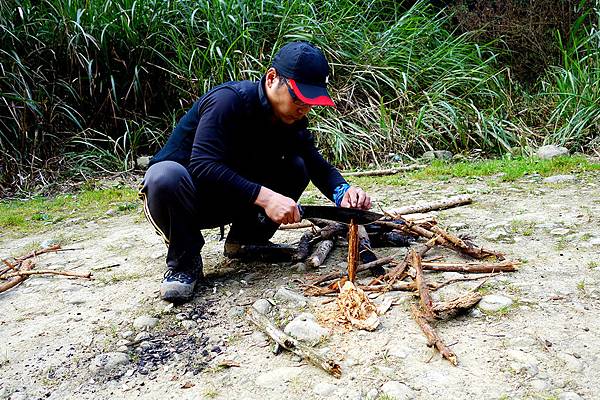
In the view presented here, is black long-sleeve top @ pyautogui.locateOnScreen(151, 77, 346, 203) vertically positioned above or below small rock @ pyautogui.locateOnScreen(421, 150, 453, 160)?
above

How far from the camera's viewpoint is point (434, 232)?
2.79 m

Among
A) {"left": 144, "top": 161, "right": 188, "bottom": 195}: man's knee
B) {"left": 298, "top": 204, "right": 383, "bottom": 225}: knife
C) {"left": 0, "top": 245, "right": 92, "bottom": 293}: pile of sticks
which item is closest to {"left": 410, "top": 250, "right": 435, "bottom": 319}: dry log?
{"left": 298, "top": 204, "right": 383, "bottom": 225}: knife

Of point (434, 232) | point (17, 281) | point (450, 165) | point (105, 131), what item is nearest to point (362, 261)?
point (434, 232)

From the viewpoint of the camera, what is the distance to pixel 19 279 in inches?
111

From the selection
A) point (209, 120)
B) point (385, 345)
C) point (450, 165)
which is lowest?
point (450, 165)

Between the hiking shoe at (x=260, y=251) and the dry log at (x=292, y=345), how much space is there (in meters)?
0.62

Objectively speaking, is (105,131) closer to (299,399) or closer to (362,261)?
(362,261)

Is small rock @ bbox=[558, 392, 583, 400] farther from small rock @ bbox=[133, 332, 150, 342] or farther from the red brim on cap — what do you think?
small rock @ bbox=[133, 332, 150, 342]

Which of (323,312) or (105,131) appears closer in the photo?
(323,312)

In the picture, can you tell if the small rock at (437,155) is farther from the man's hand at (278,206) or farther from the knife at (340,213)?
the man's hand at (278,206)

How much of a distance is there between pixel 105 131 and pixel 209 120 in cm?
395

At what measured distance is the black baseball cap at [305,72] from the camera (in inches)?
87.4

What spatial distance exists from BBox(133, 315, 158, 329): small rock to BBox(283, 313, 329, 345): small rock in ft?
1.74

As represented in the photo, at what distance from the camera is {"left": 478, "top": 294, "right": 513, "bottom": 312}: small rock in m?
2.09
